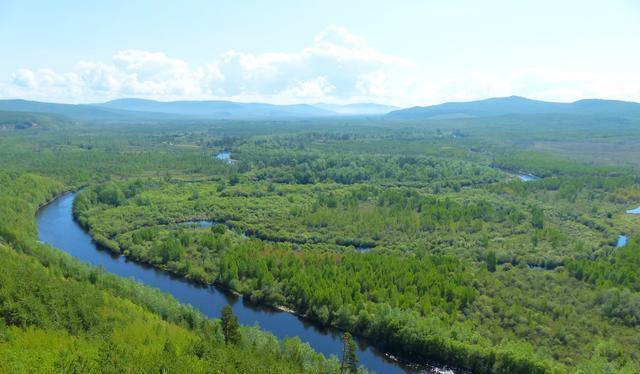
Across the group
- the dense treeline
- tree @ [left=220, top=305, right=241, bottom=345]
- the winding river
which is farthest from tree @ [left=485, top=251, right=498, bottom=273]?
tree @ [left=220, top=305, right=241, bottom=345]

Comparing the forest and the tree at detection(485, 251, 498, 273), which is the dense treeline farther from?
the tree at detection(485, 251, 498, 273)

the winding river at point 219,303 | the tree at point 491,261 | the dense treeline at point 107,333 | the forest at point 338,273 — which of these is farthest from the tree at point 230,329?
the tree at point 491,261

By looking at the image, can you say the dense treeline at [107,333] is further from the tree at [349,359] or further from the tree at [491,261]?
the tree at [491,261]

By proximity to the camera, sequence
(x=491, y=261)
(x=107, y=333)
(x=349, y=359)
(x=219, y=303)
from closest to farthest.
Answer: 1. (x=349, y=359)
2. (x=107, y=333)
3. (x=219, y=303)
4. (x=491, y=261)

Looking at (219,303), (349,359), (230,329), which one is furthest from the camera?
(219,303)

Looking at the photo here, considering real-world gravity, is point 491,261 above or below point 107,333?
below

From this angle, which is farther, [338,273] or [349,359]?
[338,273]

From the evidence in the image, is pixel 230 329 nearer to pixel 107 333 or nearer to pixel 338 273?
pixel 107 333


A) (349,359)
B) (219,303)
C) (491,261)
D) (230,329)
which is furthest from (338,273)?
(491,261)
